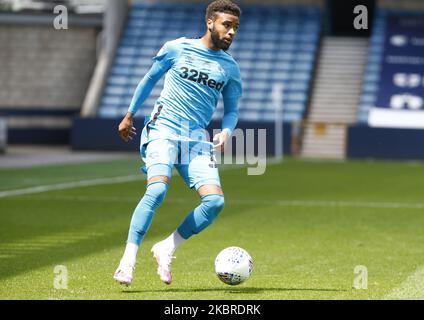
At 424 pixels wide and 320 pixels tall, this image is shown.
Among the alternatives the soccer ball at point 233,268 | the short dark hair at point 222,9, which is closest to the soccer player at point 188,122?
the short dark hair at point 222,9

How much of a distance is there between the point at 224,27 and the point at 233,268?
1.98 m

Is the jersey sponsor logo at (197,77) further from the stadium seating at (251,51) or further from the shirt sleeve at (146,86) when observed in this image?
the stadium seating at (251,51)

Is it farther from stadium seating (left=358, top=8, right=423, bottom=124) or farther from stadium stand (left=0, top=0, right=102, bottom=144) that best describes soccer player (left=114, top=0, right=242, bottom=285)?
stadium stand (left=0, top=0, right=102, bottom=144)

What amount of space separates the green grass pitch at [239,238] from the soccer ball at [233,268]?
11cm

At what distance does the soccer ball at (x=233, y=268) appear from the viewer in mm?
9422

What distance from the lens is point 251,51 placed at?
4184 cm

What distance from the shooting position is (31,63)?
41625 millimetres

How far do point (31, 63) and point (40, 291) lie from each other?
33.1m

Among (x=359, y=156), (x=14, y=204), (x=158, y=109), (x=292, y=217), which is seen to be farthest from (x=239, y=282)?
(x=359, y=156)

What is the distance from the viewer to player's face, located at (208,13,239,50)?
30.9ft

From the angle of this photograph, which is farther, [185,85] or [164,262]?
[185,85]

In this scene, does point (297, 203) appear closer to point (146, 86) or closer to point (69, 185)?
point (69, 185)

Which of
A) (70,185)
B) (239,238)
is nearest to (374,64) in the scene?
(70,185)

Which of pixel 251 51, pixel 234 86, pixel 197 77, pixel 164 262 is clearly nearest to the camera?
pixel 164 262
